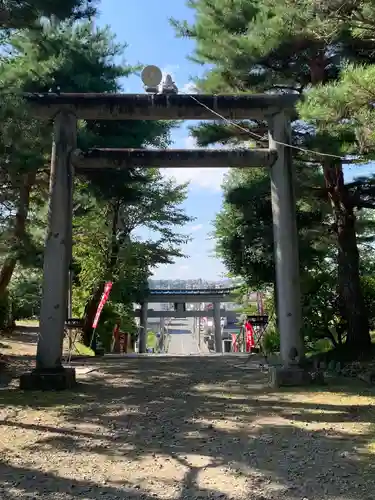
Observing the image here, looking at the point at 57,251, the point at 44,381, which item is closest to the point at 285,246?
the point at 57,251

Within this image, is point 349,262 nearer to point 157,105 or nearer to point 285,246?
point 285,246

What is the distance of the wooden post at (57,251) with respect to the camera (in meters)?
6.77

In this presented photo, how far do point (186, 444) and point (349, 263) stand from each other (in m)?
5.59

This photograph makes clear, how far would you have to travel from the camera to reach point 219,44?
8.21m

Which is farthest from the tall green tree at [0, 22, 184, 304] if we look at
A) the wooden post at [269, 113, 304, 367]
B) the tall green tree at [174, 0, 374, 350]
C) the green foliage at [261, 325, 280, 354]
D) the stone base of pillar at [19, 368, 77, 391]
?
the green foliage at [261, 325, 280, 354]

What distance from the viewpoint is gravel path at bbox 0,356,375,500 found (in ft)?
10.8

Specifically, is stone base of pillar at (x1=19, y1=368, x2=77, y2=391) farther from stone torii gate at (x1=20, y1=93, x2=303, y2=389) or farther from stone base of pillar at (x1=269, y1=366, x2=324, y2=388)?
stone base of pillar at (x1=269, y1=366, x2=324, y2=388)

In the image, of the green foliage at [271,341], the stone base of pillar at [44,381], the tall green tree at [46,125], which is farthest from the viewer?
the green foliage at [271,341]

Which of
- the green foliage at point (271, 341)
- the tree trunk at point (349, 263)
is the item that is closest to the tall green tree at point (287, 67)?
the tree trunk at point (349, 263)

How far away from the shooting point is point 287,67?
27.9ft

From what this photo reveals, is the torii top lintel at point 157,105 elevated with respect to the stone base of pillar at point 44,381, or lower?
elevated

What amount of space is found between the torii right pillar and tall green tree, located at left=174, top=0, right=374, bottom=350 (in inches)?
26.9

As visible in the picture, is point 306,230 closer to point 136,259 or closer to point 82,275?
point 136,259

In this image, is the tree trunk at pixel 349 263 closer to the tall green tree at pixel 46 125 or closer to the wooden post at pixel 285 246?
the wooden post at pixel 285 246
